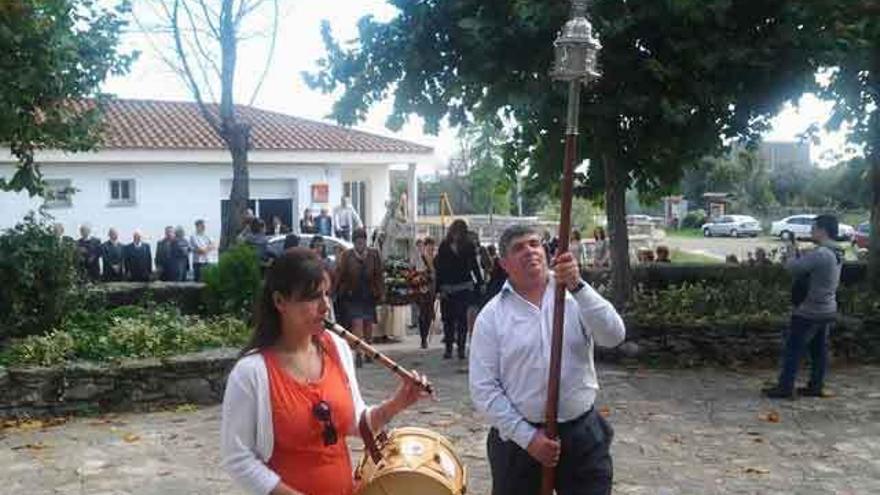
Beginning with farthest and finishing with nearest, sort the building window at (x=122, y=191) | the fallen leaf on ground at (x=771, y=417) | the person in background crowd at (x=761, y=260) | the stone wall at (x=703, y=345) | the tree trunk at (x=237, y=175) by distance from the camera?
the building window at (x=122, y=191) → the tree trunk at (x=237, y=175) → the person in background crowd at (x=761, y=260) → the stone wall at (x=703, y=345) → the fallen leaf on ground at (x=771, y=417)

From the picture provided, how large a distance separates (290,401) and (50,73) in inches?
364

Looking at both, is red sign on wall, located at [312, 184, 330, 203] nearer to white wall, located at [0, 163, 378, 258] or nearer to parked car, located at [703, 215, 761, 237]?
white wall, located at [0, 163, 378, 258]

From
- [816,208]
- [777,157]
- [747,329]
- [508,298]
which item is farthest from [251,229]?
[777,157]

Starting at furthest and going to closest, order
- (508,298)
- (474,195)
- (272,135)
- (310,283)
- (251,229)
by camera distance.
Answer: (474,195) → (272,135) → (251,229) → (508,298) → (310,283)

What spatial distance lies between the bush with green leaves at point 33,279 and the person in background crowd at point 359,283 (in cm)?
310

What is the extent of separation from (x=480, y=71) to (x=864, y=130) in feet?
21.8

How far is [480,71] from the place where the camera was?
1121 centimetres

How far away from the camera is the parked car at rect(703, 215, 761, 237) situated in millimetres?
60312

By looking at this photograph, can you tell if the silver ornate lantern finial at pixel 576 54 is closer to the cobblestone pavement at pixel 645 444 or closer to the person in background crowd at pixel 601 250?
the cobblestone pavement at pixel 645 444

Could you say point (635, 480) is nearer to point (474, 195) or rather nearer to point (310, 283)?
point (310, 283)

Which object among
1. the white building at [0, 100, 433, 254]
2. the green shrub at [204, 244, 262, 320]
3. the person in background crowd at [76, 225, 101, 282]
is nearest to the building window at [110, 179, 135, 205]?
the white building at [0, 100, 433, 254]

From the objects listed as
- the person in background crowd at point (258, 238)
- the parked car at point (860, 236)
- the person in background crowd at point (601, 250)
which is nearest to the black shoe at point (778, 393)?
the person in background crowd at point (258, 238)

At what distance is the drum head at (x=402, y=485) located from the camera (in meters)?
3.52

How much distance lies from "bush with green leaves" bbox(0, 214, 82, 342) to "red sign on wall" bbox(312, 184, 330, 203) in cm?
1890
